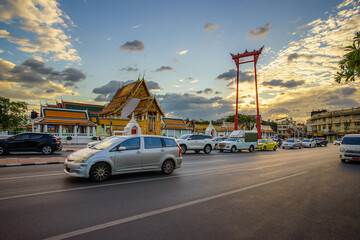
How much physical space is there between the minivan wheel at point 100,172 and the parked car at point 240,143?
1800cm

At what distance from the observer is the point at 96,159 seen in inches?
285

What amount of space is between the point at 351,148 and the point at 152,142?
496 inches

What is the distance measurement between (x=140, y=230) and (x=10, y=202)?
11.3 ft

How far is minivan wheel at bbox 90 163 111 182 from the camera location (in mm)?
7211

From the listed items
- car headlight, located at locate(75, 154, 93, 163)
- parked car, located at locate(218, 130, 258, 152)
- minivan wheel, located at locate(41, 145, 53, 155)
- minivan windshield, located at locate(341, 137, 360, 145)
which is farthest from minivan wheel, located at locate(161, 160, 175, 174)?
parked car, located at locate(218, 130, 258, 152)

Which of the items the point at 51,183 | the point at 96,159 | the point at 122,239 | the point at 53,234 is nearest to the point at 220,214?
the point at 122,239

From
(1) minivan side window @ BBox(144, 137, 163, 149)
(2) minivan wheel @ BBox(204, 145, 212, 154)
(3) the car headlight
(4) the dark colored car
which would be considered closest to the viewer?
(3) the car headlight

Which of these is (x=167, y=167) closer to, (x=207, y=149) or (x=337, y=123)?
(x=207, y=149)

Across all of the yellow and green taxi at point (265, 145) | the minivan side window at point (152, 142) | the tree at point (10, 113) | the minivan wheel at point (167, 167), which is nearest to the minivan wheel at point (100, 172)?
the minivan side window at point (152, 142)

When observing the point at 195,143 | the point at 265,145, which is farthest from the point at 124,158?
the point at 265,145

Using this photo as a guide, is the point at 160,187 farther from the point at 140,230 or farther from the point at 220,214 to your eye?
the point at 140,230

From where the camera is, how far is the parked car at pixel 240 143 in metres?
24.0

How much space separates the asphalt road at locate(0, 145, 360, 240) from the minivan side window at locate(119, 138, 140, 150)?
122cm

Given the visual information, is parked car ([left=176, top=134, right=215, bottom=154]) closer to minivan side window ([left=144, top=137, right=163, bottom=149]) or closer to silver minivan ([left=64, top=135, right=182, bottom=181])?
silver minivan ([left=64, top=135, right=182, bottom=181])
